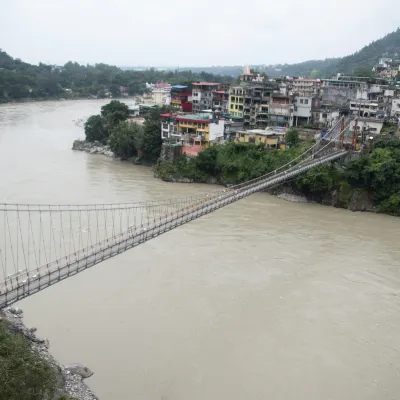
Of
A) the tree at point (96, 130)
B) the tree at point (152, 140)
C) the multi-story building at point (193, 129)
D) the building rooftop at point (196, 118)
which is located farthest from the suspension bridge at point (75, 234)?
the tree at point (96, 130)

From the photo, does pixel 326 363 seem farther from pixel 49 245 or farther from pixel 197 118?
pixel 197 118

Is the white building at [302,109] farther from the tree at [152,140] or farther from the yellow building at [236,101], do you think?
the tree at [152,140]

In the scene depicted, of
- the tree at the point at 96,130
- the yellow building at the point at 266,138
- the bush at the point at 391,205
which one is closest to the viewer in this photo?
the bush at the point at 391,205

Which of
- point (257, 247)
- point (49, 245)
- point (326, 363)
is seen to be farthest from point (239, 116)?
point (326, 363)

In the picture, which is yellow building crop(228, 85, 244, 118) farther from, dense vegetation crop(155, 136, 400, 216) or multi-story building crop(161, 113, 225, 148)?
dense vegetation crop(155, 136, 400, 216)

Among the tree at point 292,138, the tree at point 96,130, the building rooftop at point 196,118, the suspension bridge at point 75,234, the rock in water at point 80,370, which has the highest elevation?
the building rooftop at point 196,118

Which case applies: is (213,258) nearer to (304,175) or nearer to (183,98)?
(304,175)

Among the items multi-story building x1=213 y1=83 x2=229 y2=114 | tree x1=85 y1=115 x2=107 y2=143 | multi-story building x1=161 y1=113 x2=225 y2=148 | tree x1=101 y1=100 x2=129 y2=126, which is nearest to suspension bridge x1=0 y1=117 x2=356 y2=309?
multi-story building x1=161 y1=113 x2=225 y2=148
